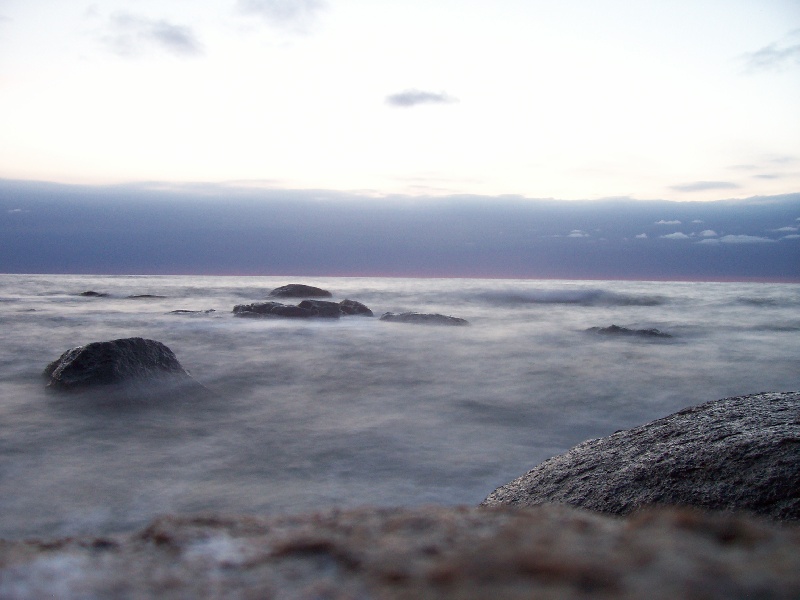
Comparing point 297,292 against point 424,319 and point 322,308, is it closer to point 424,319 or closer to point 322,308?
point 322,308

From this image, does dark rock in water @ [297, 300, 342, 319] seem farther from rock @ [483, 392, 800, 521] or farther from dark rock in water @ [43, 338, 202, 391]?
rock @ [483, 392, 800, 521]

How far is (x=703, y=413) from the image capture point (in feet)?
10.6

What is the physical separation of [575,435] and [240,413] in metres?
4.62

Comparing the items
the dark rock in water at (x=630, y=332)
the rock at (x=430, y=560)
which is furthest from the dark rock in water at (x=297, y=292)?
the rock at (x=430, y=560)

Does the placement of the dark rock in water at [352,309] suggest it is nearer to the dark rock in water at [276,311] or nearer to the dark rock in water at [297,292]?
the dark rock in water at [276,311]

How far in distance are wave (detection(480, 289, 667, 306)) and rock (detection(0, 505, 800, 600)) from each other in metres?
26.4

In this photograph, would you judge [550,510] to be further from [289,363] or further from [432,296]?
[432,296]

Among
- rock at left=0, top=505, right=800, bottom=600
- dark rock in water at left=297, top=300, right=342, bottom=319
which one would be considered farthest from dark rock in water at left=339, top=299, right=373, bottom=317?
rock at left=0, top=505, right=800, bottom=600

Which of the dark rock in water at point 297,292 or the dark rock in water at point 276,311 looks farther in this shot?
the dark rock in water at point 297,292

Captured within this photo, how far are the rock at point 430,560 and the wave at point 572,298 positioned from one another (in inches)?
1040

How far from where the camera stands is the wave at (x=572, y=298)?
27.9 metres

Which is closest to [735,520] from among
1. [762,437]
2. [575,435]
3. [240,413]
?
[762,437]

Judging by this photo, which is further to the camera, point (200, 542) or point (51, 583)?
point (200, 542)

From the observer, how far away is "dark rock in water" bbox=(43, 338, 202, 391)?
7.63 m
